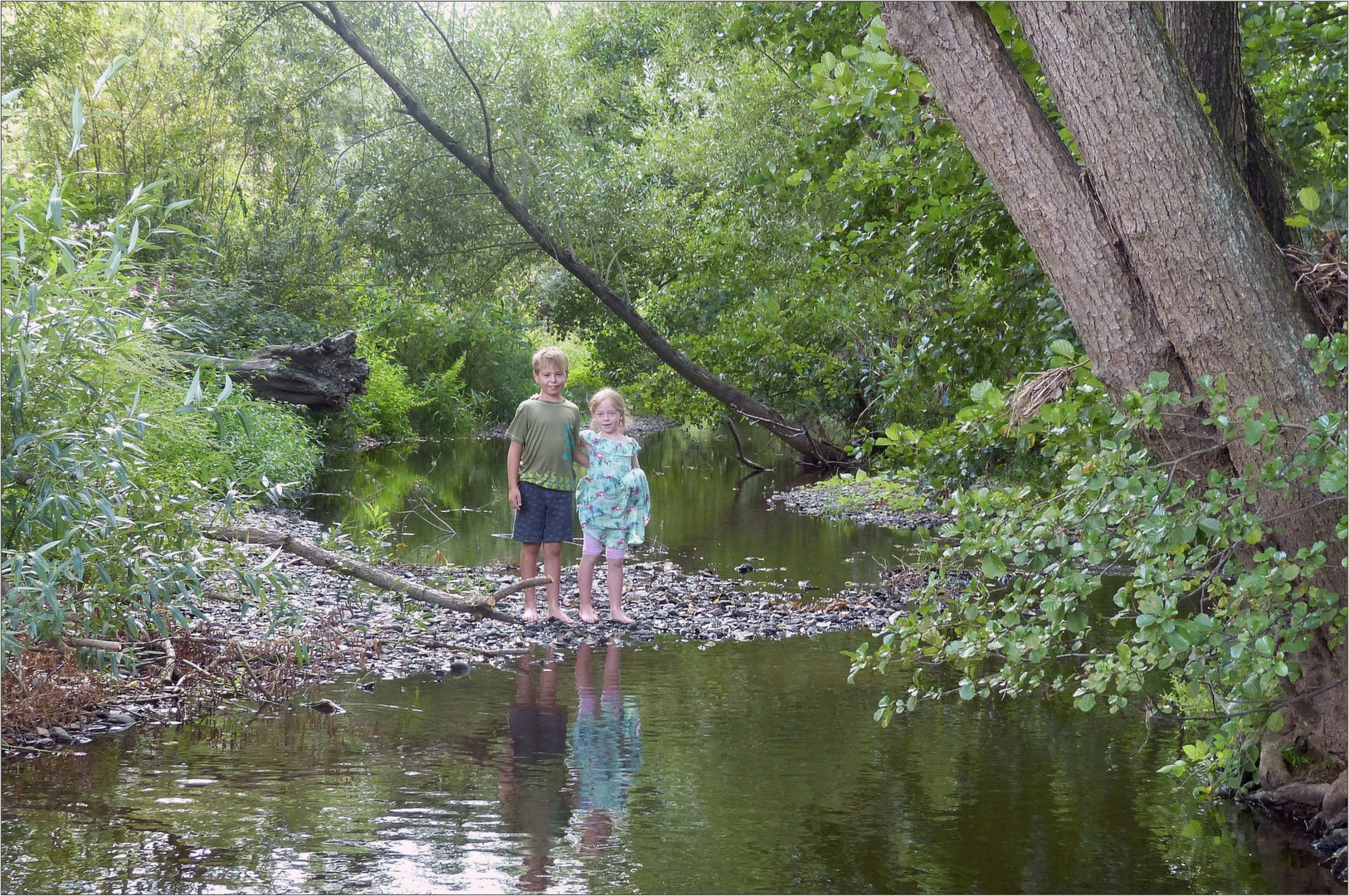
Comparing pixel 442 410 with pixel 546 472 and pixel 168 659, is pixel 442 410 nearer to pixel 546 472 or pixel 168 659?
pixel 546 472

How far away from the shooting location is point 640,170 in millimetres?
22828

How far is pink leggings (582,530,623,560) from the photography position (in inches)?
345

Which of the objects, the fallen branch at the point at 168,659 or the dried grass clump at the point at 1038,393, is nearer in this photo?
the dried grass clump at the point at 1038,393

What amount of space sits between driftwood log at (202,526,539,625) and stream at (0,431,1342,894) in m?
0.90

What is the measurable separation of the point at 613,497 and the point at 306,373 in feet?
43.4

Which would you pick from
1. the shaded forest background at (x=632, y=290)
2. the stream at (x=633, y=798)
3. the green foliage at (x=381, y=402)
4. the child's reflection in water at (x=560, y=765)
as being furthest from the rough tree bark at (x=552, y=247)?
the child's reflection in water at (x=560, y=765)

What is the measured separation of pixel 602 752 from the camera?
573 cm

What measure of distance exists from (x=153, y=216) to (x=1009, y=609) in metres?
21.3

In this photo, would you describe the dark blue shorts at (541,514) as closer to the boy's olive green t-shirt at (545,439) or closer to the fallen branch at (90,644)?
the boy's olive green t-shirt at (545,439)

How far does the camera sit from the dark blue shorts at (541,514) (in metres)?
8.87


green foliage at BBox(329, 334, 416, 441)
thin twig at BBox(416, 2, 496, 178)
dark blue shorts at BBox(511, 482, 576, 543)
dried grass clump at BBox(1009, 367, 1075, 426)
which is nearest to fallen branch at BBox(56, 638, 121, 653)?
dark blue shorts at BBox(511, 482, 576, 543)

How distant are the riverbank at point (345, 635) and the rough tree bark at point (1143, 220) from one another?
4189 mm

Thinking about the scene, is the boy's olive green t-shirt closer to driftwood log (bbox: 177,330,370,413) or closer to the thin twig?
the thin twig

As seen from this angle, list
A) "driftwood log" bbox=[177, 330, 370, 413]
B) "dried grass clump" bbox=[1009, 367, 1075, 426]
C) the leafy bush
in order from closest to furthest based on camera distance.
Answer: "dried grass clump" bbox=[1009, 367, 1075, 426] < "driftwood log" bbox=[177, 330, 370, 413] < the leafy bush
